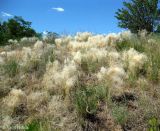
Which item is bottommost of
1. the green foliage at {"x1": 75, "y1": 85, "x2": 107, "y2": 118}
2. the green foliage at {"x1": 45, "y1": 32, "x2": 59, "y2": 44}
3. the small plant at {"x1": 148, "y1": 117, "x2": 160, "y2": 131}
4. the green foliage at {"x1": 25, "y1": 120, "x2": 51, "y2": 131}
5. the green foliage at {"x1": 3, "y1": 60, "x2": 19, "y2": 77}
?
the green foliage at {"x1": 25, "y1": 120, "x2": 51, "y2": 131}

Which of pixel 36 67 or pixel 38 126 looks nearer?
pixel 38 126

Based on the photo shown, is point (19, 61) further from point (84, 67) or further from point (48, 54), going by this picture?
point (84, 67)

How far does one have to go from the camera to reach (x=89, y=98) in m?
7.59

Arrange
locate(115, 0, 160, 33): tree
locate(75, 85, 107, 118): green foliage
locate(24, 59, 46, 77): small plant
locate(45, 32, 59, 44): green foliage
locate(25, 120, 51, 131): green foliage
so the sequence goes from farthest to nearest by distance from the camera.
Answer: locate(115, 0, 160, 33): tree
locate(45, 32, 59, 44): green foliage
locate(24, 59, 46, 77): small plant
locate(75, 85, 107, 118): green foliage
locate(25, 120, 51, 131): green foliage

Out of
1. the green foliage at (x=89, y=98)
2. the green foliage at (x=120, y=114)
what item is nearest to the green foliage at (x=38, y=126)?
the green foliage at (x=89, y=98)

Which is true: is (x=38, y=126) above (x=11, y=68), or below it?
below

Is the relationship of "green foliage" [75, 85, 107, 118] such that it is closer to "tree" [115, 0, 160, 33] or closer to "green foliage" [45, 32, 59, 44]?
"green foliage" [45, 32, 59, 44]

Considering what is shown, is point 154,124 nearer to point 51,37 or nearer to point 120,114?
point 120,114

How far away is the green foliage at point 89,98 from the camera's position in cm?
730

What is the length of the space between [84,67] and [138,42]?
2.51 meters

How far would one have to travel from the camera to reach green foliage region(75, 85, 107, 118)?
24.0 ft

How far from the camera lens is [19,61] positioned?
10.4 meters

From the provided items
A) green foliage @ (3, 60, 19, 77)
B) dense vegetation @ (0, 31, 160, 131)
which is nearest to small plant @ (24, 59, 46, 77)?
dense vegetation @ (0, 31, 160, 131)

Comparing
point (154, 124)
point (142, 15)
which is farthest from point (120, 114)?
point (142, 15)
